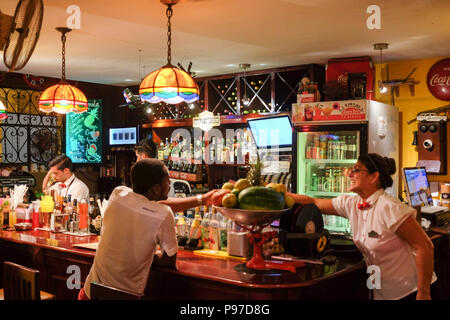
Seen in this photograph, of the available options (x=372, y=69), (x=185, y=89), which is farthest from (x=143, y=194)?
(x=372, y=69)

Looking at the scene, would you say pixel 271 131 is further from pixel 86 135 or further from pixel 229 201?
pixel 229 201

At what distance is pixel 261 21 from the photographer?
4.80m

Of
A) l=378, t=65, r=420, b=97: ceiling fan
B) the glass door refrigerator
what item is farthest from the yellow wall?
the glass door refrigerator

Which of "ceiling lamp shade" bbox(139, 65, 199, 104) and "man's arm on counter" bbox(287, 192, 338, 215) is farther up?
"ceiling lamp shade" bbox(139, 65, 199, 104)

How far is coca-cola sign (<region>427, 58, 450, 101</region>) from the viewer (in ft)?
20.7

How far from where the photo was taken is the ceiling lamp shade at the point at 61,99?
16.9 ft

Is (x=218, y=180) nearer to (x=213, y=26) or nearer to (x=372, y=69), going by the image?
(x=372, y=69)

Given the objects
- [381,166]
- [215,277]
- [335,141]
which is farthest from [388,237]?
[335,141]

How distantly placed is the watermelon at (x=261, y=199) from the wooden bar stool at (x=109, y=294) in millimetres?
811

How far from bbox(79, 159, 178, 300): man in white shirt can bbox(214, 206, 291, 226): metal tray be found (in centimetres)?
34

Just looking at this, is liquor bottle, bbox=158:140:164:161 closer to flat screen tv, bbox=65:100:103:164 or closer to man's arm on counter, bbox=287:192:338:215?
flat screen tv, bbox=65:100:103:164

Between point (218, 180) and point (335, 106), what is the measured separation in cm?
280

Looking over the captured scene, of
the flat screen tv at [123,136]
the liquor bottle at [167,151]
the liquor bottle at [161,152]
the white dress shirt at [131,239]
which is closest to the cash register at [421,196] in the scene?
the white dress shirt at [131,239]

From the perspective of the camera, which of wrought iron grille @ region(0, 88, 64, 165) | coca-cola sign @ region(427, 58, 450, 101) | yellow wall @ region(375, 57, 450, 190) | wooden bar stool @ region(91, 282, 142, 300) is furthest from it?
wrought iron grille @ region(0, 88, 64, 165)
